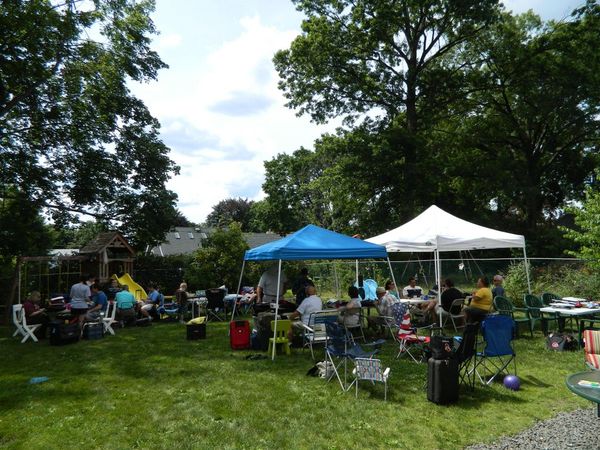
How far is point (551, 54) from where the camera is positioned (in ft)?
73.7

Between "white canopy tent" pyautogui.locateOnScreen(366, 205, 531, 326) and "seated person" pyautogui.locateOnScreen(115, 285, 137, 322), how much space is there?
269 inches

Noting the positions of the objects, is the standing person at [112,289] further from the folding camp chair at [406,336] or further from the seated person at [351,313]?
the folding camp chair at [406,336]

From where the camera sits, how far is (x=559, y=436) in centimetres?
419

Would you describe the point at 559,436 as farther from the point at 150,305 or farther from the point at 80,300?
the point at 150,305

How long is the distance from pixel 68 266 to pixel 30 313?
21.2ft

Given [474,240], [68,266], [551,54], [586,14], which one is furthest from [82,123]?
[586,14]

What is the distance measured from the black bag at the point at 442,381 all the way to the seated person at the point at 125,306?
28.6 ft

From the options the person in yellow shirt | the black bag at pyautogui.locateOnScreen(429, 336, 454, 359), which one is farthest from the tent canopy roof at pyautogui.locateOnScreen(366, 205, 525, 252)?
the black bag at pyautogui.locateOnScreen(429, 336, 454, 359)

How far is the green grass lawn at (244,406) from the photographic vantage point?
431 centimetres

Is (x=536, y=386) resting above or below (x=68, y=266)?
below

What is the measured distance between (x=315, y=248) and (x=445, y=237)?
3.36 meters

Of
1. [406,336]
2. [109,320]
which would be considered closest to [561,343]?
[406,336]

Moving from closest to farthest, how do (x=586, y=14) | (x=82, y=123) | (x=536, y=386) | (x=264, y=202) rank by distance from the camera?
(x=536, y=386) < (x=82, y=123) < (x=586, y=14) < (x=264, y=202)

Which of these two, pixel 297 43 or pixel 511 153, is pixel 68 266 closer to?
pixel 297 43
